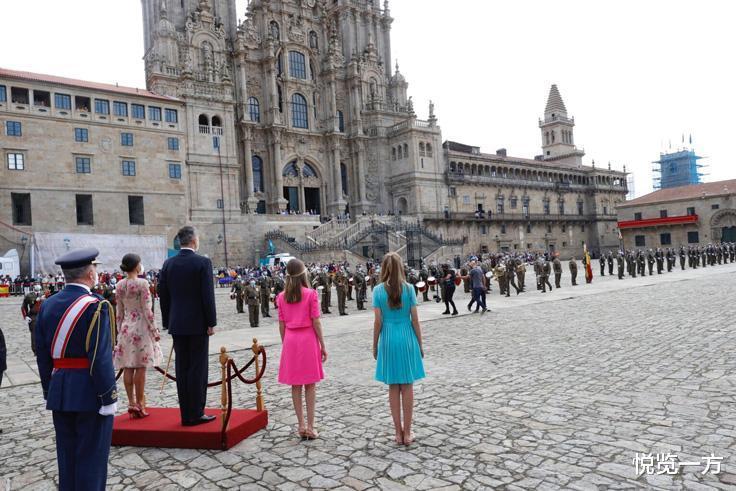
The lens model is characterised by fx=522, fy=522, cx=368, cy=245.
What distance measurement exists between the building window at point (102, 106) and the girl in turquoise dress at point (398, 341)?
1441 inches

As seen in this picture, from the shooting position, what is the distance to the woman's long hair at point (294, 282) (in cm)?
566

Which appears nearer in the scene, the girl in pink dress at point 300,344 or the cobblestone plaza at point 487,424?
the cobblestone plaza at point 487,424

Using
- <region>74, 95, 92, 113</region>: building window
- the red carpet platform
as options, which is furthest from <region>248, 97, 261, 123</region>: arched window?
the red carpet platform

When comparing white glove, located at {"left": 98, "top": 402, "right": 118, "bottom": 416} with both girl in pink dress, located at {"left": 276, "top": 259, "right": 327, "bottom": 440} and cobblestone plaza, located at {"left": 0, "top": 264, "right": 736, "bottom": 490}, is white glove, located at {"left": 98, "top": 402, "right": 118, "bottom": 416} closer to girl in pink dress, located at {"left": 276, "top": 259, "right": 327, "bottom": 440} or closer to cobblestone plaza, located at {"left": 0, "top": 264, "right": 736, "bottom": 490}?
cobblestone plaza, located at {"left": 0, "top": 264, "right": 736, "bottom": 490}

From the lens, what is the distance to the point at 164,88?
40.8m

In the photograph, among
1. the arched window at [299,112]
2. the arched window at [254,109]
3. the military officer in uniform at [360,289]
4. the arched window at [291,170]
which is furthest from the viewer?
the arched window at [299,112]

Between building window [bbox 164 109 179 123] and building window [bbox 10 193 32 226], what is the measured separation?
10.6m

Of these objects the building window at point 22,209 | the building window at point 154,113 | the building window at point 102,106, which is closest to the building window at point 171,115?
the building window at point 154,113

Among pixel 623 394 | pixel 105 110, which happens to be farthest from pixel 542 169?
pixel 623 394

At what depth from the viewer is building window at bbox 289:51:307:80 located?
53.0 metres

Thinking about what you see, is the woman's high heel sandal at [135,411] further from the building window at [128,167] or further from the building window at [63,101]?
the building window at [63,101]

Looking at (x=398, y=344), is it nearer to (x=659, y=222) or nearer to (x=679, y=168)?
(x=659, y=222)

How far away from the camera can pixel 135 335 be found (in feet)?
20.7

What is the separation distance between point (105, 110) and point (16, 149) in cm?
601
